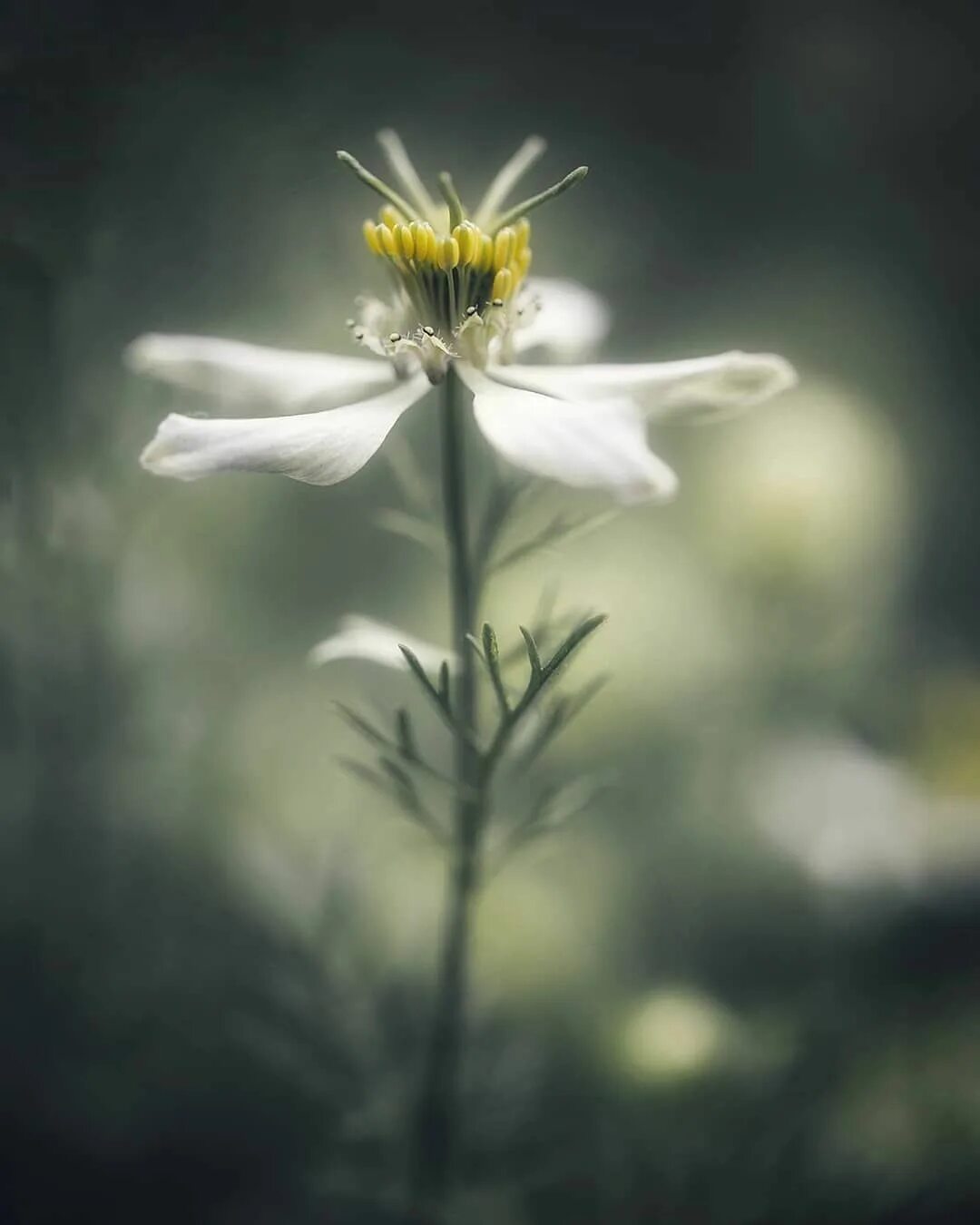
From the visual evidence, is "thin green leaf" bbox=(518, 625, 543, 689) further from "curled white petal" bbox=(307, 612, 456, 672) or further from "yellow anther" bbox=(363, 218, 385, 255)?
"yellow anther" bbox=(363, 218, 385, 255)

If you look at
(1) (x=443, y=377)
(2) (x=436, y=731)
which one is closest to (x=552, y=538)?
(1) (x=443, y=377)

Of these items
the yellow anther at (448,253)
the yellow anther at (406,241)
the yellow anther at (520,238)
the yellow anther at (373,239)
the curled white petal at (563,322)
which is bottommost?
the yellow anther at (448,253)

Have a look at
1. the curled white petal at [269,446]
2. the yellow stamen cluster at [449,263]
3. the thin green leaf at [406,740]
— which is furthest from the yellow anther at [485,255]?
the thin green leaf at [406,740]

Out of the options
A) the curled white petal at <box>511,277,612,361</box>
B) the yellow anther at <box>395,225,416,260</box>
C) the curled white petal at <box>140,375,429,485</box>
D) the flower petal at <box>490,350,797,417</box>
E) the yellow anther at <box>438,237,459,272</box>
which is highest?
the curled white petal at <box>511,277,612,361</box>

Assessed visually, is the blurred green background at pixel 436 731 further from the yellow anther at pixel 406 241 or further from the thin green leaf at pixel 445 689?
the yellow anther at pixel 406 241

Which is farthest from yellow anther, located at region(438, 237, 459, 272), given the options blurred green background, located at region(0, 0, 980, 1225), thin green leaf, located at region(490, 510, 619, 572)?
blurred green background, located at region(0, 0, 980, 1225)

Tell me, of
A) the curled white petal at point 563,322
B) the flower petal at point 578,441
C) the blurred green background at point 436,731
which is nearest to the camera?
the flower petal at point 578,441
